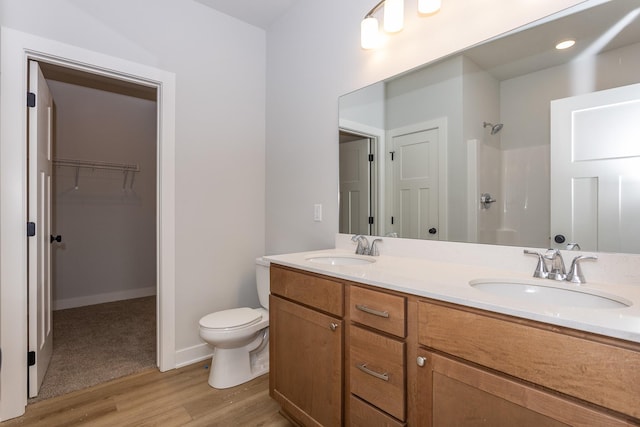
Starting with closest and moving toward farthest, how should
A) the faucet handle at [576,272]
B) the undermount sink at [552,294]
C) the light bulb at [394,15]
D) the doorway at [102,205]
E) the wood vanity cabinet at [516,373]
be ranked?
1. the wood vanity cabinet at [516,373]
2. the undermount sink at [552,294]
3. the faucet handle at [576,272]
4. the light bulb at [394,15]
5. the doorway at [102,205]

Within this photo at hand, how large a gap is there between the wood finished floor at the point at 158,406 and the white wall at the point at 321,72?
1.05 meters

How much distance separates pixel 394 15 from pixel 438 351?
5.13 feet

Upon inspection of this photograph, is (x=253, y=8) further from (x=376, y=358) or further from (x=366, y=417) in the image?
(x=366, y=417)

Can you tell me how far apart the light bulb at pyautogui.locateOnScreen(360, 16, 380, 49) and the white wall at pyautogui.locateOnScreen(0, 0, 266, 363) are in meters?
1.25

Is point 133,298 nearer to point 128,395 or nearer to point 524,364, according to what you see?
point 128,395

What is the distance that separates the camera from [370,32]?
68.2 inches

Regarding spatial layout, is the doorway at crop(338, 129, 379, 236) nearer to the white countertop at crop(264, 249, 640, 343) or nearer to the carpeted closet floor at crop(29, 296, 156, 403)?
the white countertop at crop(264, 249, 640, 343)

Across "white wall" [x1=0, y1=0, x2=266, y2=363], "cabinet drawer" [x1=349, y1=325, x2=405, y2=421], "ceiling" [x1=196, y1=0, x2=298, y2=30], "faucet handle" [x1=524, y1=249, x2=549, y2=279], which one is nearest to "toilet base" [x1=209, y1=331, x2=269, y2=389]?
"white wall" [x1=0, y1=0, x2=266, y2=363]

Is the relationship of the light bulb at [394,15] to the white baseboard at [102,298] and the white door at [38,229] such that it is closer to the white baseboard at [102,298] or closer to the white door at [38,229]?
the white door at [38,229]

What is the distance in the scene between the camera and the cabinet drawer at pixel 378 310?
1.10 metres

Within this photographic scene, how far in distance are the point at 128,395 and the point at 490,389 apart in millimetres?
2038

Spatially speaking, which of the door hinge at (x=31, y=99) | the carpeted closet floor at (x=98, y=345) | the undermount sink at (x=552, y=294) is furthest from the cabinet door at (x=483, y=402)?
the door hinge at (x=31, y=99)

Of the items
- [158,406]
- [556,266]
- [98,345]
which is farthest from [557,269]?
[98,345]

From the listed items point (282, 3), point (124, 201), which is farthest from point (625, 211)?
point (124, 201)
